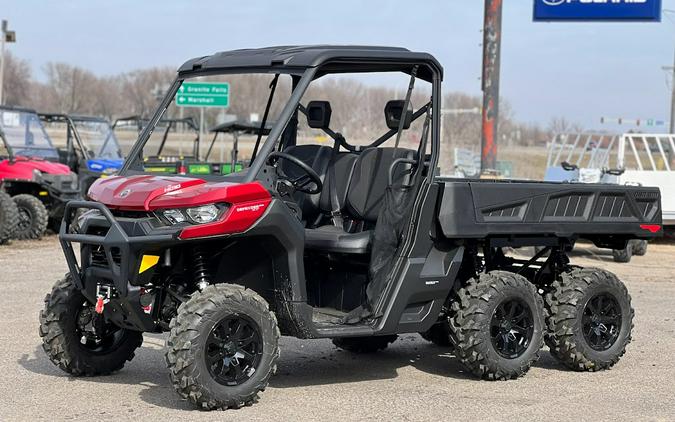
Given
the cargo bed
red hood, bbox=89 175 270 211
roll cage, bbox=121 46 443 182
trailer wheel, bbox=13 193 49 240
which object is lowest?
trailer wheel, bbox=13 193 49 240

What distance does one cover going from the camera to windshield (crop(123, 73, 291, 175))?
7.89 meters

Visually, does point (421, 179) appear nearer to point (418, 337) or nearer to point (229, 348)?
point (229, 348)

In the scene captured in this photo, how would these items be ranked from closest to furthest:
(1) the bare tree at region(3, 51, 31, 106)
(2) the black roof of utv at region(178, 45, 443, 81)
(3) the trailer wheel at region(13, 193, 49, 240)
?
(2) the black roof of utv at region(178, 45, 443, 81)
(3) the trailer wheel at region(13, 193, 49, 240)
(1) the bare tree at region(3, 51, 31, 106)

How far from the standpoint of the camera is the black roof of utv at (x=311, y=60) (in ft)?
23.4

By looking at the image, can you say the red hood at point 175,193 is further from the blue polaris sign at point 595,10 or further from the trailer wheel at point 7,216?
the blue polaris sign at point 595,10

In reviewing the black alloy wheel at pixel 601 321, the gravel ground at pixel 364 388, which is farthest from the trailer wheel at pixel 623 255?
the black alloy wheel at pixel 601 321

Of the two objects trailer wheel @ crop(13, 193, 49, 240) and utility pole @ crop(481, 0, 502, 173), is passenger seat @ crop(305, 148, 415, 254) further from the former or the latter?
utility pole @ crop(481, 0, 502, 173)

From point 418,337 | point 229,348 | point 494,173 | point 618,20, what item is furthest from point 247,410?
point 618,20

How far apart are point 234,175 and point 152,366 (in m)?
1.97

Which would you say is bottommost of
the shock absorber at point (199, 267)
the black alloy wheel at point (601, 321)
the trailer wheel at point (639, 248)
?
the trailer wheel at point (639, 248)

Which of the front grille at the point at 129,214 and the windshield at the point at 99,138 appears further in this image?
the windshield at the point at 99,138

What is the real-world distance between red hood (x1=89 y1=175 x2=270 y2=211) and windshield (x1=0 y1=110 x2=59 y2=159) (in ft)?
43.6

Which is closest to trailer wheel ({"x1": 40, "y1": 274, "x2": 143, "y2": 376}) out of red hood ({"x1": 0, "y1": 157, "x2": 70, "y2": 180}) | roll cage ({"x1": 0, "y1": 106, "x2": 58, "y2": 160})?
red hood ({"x1": 0, "y1": 157, "x2": 70, "y2": 180})

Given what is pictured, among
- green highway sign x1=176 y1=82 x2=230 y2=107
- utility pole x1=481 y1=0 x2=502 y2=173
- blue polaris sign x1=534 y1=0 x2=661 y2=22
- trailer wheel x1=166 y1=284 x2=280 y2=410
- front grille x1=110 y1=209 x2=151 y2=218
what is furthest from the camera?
green highway sign x1=176 y1=82 x2=230 y2=107
